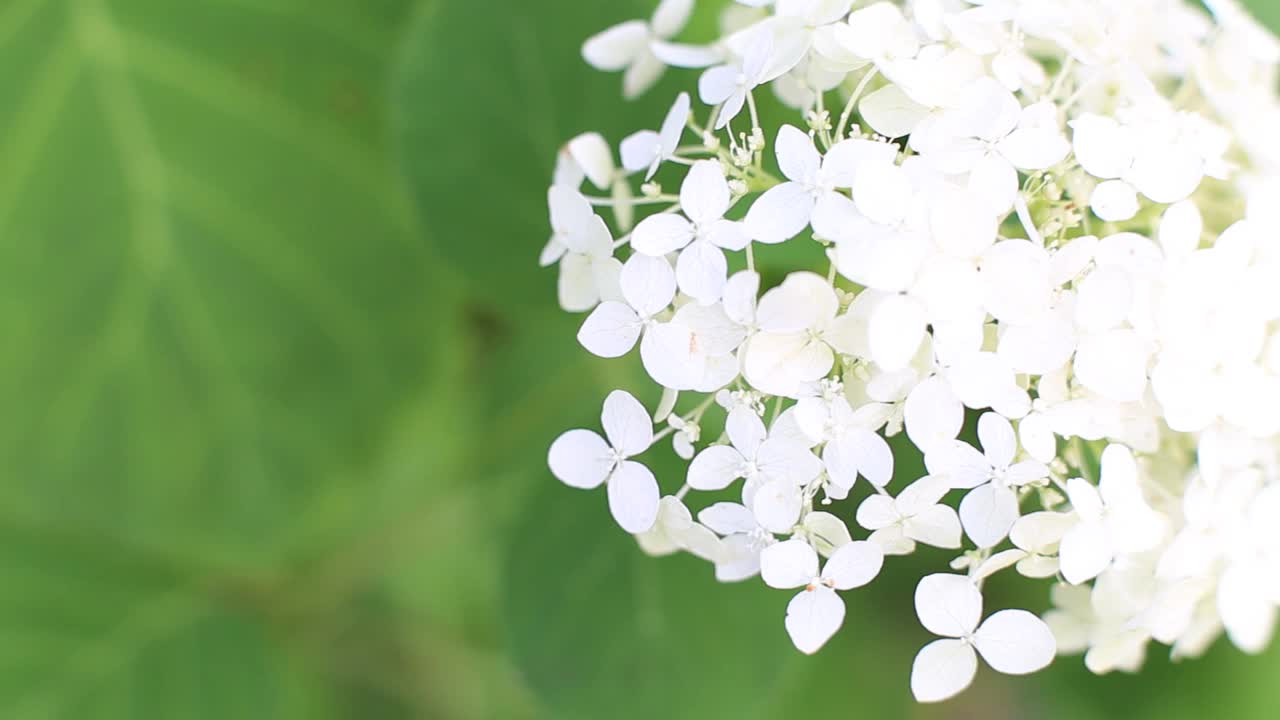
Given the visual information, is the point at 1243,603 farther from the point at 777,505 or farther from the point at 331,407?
the point at 331,407

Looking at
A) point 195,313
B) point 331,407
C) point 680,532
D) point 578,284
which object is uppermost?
point 195,313

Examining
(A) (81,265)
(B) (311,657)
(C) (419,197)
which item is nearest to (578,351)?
(C) (419,197)

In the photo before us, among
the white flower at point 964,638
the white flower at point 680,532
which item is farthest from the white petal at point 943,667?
the white flower at point 680,532

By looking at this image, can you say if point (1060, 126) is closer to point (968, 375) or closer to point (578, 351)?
→ point (968, 375)

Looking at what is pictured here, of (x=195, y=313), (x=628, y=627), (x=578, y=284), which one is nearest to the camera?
(x=578, y=284)

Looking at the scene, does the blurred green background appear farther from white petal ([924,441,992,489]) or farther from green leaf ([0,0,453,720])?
white petal ([924,441,992,489])

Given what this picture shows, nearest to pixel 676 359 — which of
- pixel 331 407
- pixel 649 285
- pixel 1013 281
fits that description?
pixel 649 285
